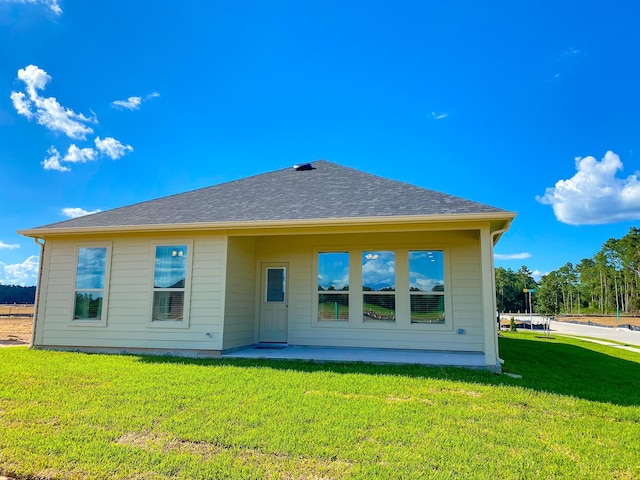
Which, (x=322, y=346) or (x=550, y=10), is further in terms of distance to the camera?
(x=550, y=10)

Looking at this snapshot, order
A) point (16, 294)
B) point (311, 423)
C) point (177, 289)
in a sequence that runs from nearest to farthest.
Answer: point (311, 423), point (177, 289), point (16, 294)

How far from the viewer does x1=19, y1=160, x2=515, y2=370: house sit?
7.99 m

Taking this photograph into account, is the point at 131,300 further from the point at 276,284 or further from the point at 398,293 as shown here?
the point at 398,293

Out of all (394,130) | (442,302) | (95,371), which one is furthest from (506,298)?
(95,371)

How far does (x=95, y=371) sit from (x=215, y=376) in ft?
6.76

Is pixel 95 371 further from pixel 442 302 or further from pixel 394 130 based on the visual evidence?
pixel 394 130

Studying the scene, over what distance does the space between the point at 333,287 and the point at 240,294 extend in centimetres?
214

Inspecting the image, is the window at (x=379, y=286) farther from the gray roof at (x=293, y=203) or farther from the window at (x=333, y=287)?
the gray roof at (x=293, y=203)

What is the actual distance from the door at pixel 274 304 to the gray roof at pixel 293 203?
174 cm

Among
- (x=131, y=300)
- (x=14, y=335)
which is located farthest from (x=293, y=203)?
(x=14, y=335)

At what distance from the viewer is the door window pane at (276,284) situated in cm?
943

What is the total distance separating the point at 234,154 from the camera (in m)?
15.5

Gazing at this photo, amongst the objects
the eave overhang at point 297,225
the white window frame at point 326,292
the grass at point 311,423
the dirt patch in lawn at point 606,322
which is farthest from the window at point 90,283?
the dirt patch in lawn at point 606,322

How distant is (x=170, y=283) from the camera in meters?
8.27
